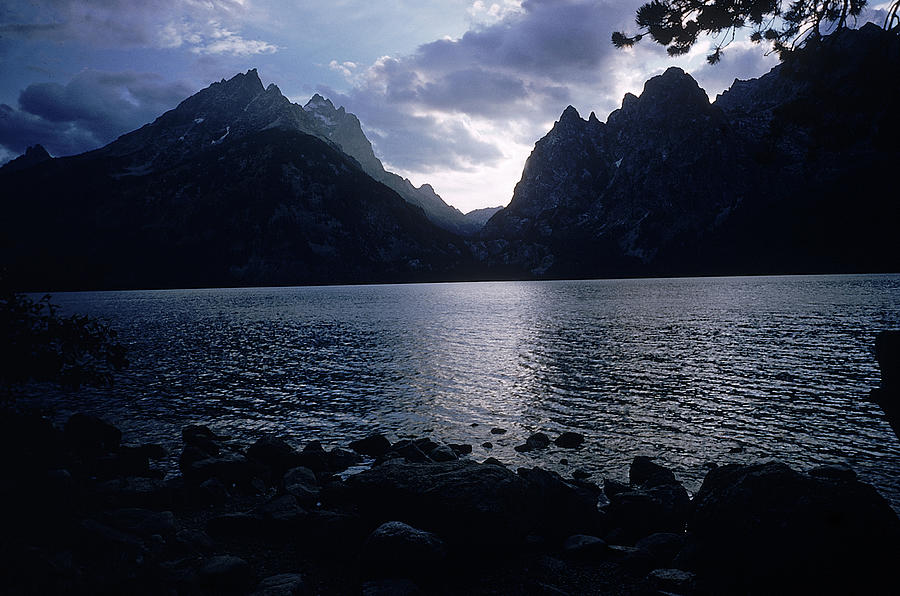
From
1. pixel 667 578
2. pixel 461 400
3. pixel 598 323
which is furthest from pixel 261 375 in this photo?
pixel 598 323

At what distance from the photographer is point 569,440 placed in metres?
25.0

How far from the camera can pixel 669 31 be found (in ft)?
45.0

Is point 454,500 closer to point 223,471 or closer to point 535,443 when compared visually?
point 223,471

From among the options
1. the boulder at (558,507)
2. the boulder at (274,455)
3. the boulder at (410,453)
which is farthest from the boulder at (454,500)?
the boulder at (274,455)

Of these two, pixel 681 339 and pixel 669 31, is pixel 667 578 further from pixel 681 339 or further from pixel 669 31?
pixel 681 339

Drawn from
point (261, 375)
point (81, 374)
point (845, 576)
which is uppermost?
point (81, 374)

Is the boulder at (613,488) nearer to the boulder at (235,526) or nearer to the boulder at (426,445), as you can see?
the boulder at (426,445)

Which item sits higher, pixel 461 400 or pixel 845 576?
pixel 845 576

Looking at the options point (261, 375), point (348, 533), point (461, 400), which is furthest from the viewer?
point (261, 375)

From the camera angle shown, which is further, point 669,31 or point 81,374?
point 81,374

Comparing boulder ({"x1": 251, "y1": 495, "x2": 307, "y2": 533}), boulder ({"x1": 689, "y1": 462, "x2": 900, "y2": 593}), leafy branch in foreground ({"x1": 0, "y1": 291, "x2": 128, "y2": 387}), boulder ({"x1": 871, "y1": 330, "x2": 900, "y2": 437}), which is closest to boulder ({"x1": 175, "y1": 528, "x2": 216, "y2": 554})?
boulder ({"x1": 251, "y1": 495, "x2": 307, "y2": 533})

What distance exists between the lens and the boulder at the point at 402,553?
11852 millimetres

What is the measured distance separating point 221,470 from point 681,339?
60.5 m

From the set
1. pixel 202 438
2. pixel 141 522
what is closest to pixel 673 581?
pixel 141 522
